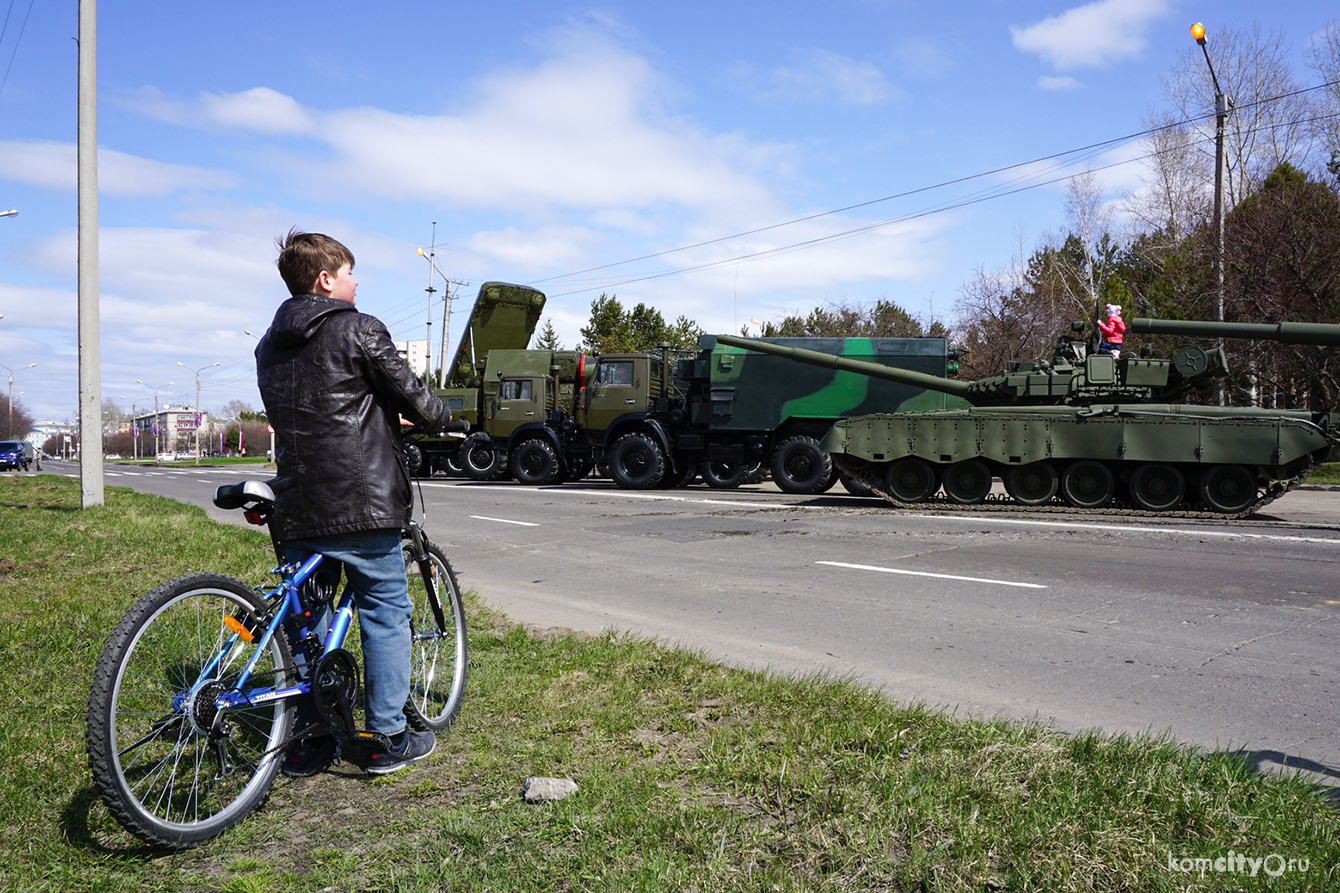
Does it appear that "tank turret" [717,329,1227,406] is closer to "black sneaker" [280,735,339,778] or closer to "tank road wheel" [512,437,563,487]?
"tank road wheel" [512,437,563,487]

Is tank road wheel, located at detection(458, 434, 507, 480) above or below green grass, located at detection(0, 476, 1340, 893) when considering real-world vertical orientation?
above

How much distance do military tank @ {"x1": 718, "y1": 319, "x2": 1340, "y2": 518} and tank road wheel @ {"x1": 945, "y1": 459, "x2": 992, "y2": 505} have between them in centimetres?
2

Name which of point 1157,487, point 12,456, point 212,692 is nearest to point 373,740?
point 212,692

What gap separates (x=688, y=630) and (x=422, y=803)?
301cm

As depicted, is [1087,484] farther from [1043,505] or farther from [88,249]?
[88,249]

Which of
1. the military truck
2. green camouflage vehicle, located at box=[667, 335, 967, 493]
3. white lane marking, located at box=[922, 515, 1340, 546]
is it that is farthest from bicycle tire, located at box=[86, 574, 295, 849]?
the military truck

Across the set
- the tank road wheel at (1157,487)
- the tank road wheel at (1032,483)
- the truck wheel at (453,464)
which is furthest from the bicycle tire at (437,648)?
the truck wheel at (453,464)

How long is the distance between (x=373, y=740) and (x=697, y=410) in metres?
16.6

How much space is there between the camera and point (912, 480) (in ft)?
49.9

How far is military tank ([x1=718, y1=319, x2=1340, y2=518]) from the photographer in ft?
42.6

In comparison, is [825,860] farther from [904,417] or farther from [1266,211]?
[1266,211]

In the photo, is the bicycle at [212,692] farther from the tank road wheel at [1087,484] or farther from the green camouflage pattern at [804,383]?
the green camouflage pattern at [804,383]

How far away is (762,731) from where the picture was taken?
3518mm

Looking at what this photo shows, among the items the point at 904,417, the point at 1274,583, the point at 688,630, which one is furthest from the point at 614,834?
the point at 904,417
